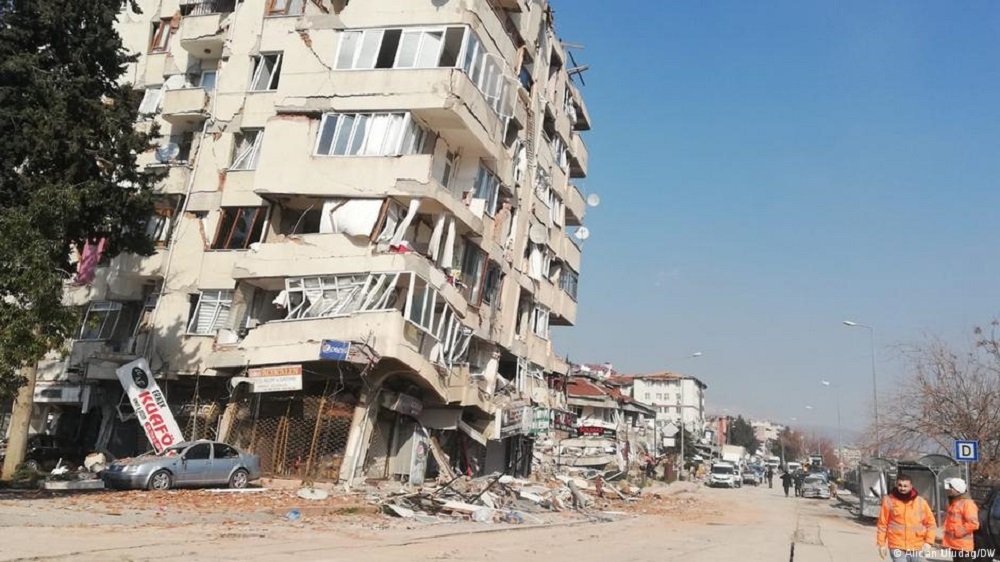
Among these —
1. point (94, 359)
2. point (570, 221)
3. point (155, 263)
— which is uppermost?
point (570, 221)

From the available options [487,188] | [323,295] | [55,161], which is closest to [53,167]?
[55,161]

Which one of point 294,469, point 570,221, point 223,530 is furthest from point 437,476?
point 570,221

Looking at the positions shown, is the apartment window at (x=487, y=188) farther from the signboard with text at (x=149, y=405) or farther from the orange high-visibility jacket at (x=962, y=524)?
the orange high-visibility jacket at (x=962, y=524)

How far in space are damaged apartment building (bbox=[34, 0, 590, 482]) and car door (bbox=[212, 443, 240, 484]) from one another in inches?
87.1

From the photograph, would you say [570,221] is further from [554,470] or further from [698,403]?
[698,403]

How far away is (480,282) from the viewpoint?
90.9 ft

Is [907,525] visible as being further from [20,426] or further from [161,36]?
[161,36]

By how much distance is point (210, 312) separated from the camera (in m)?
25.5

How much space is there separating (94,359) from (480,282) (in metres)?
13.5

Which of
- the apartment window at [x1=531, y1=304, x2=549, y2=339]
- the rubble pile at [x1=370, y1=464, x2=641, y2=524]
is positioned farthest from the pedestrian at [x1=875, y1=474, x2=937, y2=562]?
the apartment window at [x1=531, y1=304, x2=549, y2=339]

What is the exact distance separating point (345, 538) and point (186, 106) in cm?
2108

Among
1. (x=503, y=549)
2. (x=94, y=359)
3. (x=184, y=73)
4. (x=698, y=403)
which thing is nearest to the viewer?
(x=503, y=549)

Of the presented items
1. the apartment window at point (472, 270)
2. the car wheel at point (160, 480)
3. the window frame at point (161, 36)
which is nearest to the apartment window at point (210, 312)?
the car wheel at point (160, 480)

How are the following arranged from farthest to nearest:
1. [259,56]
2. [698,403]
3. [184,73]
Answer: [698,403]
[184,73]
[259,56]
